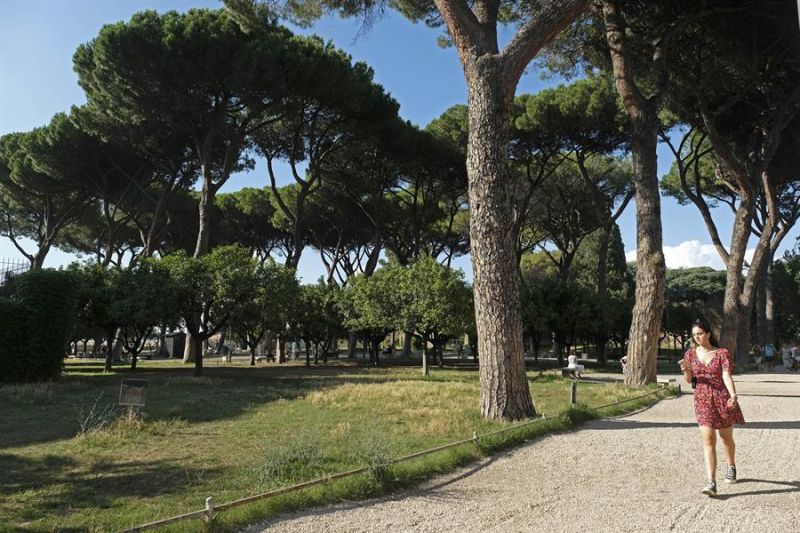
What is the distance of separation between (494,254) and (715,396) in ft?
14.9

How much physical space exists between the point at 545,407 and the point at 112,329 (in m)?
19.0

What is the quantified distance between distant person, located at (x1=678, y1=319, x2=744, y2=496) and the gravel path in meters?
0.30

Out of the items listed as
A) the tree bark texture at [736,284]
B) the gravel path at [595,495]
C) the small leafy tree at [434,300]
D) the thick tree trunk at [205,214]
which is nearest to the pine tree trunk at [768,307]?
the tree bark texture at [736,284]

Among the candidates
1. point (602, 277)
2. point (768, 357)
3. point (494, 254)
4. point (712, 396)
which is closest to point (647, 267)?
point (494, 254)

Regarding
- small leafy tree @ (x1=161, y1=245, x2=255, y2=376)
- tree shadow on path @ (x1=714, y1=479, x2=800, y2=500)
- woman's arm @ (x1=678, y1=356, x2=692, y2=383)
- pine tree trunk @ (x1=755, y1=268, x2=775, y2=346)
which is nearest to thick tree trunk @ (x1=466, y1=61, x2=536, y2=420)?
woman's arm @ (x1=678, y1=356, x2=692, y2=383)

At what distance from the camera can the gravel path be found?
4.46 m

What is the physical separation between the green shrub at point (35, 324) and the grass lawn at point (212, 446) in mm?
1715

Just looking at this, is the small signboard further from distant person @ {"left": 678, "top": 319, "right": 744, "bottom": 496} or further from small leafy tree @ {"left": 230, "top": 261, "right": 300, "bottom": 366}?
small leafy tree @ {"left": 230, "top": 261, "right": 300, "bottom": 366}

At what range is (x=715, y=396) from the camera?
528 centimetres

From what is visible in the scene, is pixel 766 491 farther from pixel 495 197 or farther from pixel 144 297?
pixel 144 297

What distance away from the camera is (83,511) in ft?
16.0

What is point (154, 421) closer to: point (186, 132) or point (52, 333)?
point (52, 333)

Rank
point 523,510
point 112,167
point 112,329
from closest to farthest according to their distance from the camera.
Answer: point 523,510 → point 112,329 → point 112,167

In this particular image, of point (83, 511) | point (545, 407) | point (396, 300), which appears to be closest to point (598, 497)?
point (83, 511)
